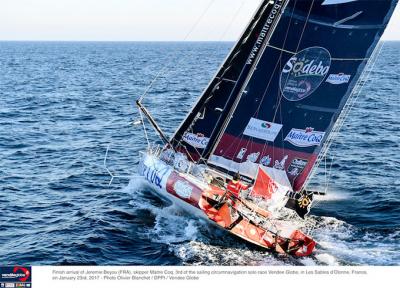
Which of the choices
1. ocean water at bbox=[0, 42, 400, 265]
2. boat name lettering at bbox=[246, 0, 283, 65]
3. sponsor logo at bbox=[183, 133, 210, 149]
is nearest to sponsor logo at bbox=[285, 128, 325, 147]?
ocean water at bbox=[0, 42, 400, 265]

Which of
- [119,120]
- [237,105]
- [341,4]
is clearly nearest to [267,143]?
[237,105]

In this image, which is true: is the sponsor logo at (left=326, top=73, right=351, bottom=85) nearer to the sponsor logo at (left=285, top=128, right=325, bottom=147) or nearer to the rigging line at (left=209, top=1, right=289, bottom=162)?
the sponsor logo at (left=285, top=128, right=325, bottom=147)

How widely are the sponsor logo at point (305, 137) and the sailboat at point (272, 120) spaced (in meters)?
0.04

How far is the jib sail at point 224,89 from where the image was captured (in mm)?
20266

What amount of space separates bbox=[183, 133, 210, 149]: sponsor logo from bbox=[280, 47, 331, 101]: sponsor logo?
409 cm

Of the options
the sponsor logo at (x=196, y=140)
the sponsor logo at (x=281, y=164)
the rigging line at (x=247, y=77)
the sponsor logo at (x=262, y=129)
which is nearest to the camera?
the rigging line at (x=247, y=77)

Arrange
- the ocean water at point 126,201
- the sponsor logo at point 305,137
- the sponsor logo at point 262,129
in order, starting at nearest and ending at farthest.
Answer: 1. the ocean water at point 126,201
2. the sponsor logo at point 305,137
3. the sponsor logo at point 262,129

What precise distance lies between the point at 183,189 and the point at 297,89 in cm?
619

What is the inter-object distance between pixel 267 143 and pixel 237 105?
2064mm

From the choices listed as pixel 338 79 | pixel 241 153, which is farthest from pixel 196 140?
pixel 338 79

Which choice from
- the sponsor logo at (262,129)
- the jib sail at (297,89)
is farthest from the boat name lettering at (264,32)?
the sponsor logo at (262,129)

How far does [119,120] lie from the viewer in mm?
40062
